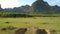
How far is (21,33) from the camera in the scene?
9.35m

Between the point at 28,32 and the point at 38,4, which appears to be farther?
the point at 38,4

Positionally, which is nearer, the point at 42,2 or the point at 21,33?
the point at 21,33

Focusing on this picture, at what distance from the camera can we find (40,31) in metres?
10.0

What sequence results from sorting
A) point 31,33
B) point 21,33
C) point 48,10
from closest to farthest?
point 21,33 < point 31,33 < point 48,10

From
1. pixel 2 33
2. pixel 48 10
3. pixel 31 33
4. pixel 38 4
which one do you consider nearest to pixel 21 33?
pixel 31 33

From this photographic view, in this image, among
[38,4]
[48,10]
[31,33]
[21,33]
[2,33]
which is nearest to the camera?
[21,33]

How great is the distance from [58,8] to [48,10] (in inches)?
182

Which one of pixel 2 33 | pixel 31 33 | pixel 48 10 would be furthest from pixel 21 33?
pixel 48 10

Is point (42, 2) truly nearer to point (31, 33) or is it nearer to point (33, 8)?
point (33, 8)

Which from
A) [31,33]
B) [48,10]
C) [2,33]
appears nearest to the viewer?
[31,33]

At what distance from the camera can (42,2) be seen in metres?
56.6

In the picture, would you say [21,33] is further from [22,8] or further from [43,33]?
[22,8]

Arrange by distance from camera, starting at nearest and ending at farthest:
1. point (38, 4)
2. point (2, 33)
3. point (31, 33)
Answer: point (31, 33) < point (2, 33) < point (38, 4)

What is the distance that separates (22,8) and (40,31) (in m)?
47.3
